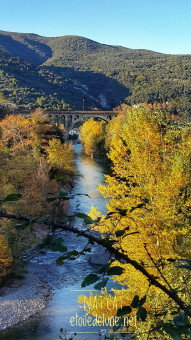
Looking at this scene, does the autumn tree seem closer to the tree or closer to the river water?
the river water

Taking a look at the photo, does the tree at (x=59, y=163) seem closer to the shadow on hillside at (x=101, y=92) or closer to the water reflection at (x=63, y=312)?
the water reflection at (x=63, y=312)

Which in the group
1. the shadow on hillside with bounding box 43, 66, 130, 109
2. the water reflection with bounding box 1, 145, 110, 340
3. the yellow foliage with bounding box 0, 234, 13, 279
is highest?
the shadow on hillside with bounding box 43, 66, 130, 109

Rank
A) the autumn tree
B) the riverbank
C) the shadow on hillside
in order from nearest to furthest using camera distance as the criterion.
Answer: the autumn tree → the riverbank → the shadow on hillside

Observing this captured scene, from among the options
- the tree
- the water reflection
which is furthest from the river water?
the tree

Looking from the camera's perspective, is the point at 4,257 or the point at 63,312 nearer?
the point at 63,312

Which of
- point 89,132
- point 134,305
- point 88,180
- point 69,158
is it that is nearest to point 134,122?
point 134,305

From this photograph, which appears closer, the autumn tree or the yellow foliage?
the autumn tree

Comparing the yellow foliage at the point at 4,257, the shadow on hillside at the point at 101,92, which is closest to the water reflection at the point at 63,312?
the yellow foliage at the point at 4,257

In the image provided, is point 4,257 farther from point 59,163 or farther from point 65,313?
point 59,163

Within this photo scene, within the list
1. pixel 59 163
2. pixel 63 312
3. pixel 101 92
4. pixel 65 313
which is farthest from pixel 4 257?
pixel 101 92

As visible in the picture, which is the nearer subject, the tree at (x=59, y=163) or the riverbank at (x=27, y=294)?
the riverbank at (x=27, y=294)

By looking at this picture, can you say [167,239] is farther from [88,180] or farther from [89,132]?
[89,132]

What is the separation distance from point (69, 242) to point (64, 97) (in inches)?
5168

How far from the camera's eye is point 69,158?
4022cm
